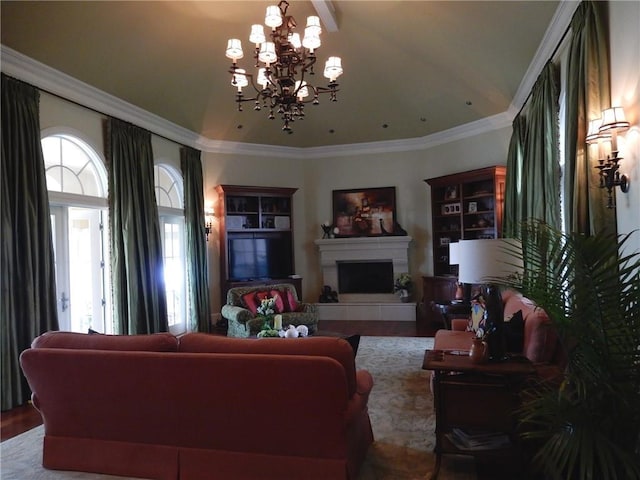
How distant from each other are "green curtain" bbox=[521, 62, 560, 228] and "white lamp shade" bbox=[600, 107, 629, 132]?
1.37 meters

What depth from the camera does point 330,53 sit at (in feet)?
21.0

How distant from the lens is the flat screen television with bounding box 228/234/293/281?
8.52 meters

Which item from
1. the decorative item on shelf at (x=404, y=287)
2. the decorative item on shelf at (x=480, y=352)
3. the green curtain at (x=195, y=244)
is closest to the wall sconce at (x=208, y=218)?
the green curtain at (x=195, y=244)

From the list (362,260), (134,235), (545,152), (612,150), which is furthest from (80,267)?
(612,150)

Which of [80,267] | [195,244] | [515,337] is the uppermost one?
[195,244]

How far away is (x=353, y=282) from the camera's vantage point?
909 cm

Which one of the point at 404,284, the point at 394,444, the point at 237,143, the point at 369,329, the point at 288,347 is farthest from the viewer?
the point at 237,143

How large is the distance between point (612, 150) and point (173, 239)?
21.8ft

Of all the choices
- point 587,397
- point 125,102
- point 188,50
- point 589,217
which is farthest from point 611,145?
point 125,102

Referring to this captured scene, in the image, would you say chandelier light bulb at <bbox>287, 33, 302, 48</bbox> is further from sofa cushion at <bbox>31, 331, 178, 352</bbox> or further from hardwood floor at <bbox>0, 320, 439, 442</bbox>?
hardwood floor at <bbox>0, 320, 439, 442</bbox>

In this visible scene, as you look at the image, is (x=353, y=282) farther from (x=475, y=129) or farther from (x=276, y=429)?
(x=276, y=429)

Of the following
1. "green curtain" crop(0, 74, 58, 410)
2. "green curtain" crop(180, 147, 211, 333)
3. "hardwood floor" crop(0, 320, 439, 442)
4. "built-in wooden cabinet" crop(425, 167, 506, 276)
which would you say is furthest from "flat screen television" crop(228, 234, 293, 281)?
"green curtain" crop(0, 74, 58, 410)

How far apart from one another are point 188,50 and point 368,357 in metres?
4.73

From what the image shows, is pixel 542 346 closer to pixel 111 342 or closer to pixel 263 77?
pixel 111 342
